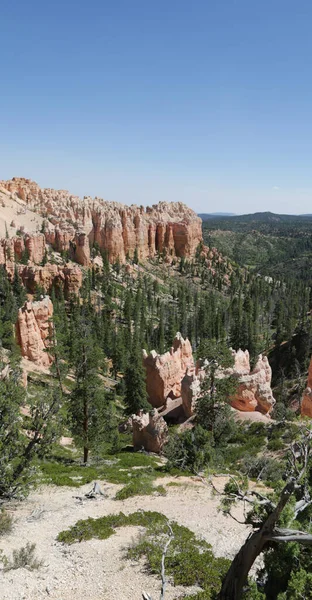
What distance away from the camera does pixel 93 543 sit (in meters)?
13.6

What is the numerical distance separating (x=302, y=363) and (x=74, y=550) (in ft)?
195

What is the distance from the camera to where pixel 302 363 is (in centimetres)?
6575

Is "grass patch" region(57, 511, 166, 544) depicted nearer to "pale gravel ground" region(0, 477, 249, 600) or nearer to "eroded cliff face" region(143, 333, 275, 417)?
"pale gravel ground" region(0, 477, 249, 600)

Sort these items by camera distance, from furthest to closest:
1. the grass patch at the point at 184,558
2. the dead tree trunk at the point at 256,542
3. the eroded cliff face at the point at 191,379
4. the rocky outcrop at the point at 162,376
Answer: the rocky outcrop at the point at 162,376 → the eroded cliff face at the point at 191,379 → the grass patch at the point at 184,558 → the dead tree trunk at the point at 256,542

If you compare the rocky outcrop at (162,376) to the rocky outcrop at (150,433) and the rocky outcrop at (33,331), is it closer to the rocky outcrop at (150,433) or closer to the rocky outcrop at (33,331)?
the rocky outcrop at (150,433)

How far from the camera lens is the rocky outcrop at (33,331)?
52.6 metres

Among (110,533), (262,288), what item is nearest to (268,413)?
(110,533)

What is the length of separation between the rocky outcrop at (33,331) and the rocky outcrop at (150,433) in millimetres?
24924

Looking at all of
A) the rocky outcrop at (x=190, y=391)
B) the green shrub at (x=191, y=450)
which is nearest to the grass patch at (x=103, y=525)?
the green shrub at (x=191, y=450)

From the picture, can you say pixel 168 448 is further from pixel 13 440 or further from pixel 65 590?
pixel 65 590

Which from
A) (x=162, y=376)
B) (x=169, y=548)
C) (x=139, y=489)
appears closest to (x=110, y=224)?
(x=162, y=376)

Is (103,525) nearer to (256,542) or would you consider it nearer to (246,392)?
(256,542)

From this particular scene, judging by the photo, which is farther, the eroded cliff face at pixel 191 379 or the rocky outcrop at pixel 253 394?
the rocky outcrop at pixel 253 394

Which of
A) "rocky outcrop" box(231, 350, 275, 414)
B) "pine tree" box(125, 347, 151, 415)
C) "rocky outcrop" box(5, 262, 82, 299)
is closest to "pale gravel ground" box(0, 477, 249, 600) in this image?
"rocky outcrop" box(231, 350, 275, 414)
